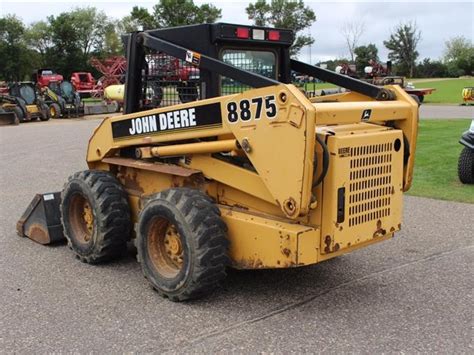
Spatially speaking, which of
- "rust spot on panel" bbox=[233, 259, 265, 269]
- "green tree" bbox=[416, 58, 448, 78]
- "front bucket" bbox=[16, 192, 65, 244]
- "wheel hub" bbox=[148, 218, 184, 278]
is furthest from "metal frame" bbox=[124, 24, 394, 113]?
"green tree" bbox=[416, 58, 448, 78]

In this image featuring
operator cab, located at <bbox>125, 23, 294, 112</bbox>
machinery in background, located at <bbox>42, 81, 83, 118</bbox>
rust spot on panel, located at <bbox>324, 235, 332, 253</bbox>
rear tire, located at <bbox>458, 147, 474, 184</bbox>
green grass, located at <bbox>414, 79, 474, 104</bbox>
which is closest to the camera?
rust spot on panel, located at <bbox>324, 235, 332, 253</bbox>

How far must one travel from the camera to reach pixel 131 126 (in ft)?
17.5

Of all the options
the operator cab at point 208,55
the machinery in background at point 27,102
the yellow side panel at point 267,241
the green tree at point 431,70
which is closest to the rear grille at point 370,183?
the yellow side panel at point 267,241

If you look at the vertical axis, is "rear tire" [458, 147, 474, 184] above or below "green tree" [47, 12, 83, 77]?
below

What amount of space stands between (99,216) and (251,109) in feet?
6.58

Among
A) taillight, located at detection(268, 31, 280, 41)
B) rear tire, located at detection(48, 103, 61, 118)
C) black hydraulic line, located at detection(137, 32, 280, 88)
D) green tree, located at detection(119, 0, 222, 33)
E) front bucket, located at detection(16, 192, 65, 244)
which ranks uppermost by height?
green tree, located at detection(119, 0, 222, 33)

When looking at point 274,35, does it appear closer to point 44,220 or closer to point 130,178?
point 130,178

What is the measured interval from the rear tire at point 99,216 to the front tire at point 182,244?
619 mm

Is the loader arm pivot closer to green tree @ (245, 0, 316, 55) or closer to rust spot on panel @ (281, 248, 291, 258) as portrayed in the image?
rust spot on panel @ (281, 248, 291, 258)

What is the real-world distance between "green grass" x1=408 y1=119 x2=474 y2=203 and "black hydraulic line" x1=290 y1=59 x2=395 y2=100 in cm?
357

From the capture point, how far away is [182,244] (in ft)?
14.6

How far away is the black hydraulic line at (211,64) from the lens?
14.2 feet

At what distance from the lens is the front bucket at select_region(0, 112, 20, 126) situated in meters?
24.2

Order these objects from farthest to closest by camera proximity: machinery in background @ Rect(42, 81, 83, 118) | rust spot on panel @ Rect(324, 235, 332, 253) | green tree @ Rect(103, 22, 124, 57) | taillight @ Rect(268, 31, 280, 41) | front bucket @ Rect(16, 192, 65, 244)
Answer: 1. green tree @ Rect(103, 22, 124, 57)
2. machinery in background @ Rect(42, 81, 83, 118)
3. front bucket @ Rect(16, 192, 65, 244)
4. taillight @ Rect(268, 31, 280, 41)
5. rust spot on panel @ Rect(324, 235, 332, 253)
